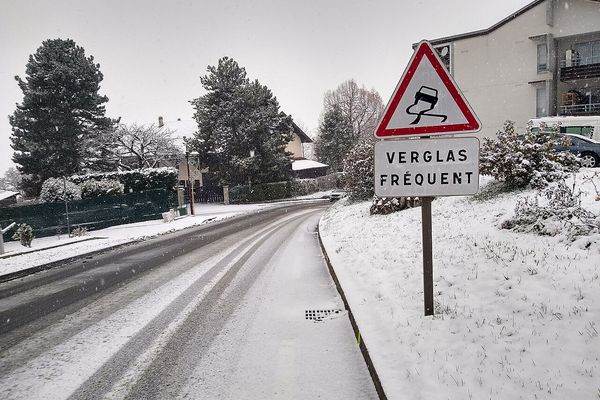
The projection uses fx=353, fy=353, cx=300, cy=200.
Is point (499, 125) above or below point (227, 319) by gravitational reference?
above

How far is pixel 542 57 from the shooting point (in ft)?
84.8

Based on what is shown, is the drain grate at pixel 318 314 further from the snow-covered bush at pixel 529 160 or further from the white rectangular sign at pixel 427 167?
the snow-covered bush at pixel 529 160

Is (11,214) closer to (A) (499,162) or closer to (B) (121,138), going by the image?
(B) (121,138)

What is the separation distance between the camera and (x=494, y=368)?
2842 millimetres

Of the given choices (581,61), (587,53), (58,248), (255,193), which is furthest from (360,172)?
(587,53)

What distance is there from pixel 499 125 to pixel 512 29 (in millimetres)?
7183

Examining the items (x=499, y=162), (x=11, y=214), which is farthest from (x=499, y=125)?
(x=11, y=214)

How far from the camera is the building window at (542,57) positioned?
1006 inches

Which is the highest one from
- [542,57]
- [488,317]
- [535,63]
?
[542,57]

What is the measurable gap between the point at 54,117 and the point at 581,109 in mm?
39995

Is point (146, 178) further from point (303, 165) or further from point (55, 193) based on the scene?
point (303, 165)

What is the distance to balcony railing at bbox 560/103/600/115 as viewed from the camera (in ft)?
81.9

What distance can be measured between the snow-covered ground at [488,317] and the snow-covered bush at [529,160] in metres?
2.24

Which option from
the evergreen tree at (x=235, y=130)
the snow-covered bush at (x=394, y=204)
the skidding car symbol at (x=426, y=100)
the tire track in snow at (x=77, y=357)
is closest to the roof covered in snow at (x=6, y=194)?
the evergreen tree at (x=235, y=130)
